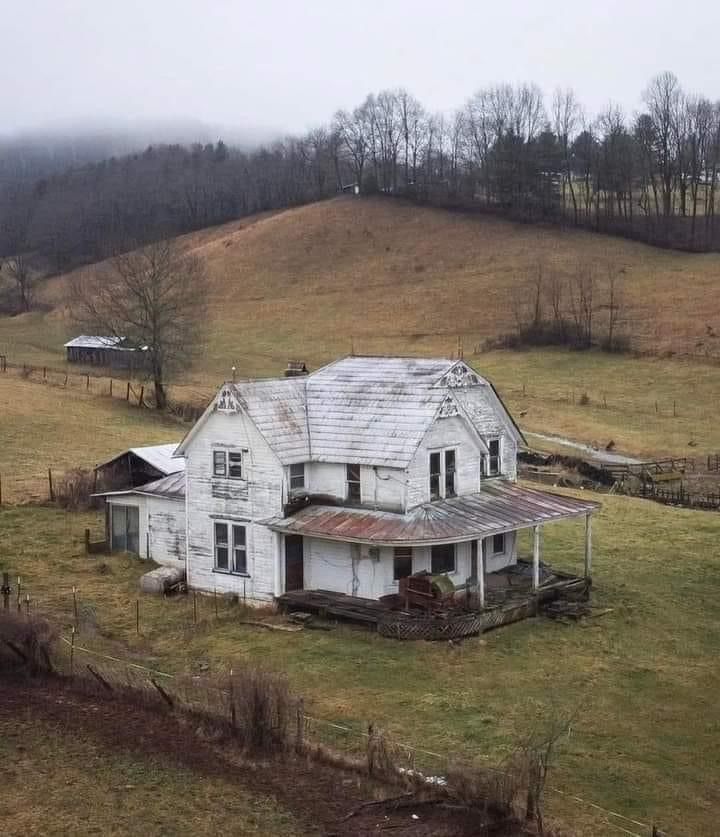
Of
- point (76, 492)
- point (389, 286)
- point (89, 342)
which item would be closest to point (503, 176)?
point (389, 286)

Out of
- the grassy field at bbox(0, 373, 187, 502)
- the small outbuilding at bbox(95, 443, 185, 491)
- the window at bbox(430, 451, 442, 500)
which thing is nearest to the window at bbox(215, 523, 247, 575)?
the window at bbox(430, 451, 442, 500)

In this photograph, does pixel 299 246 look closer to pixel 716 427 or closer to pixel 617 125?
pixel 617 125

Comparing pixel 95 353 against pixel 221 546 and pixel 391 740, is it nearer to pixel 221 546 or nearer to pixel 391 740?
pixel 221 546

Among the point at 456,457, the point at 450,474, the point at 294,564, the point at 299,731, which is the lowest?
the point at 299,731

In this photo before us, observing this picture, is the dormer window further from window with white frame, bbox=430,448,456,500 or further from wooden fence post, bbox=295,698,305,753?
wooden fence post, bbox=295,698,305,753

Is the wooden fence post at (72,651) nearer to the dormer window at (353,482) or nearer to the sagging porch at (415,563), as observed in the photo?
the sagging porch at (415,563)

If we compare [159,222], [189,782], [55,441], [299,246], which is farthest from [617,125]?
[189,782]

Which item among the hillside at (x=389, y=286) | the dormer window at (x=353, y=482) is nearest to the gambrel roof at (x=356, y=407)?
the dormer window at (x=353, y=482)
